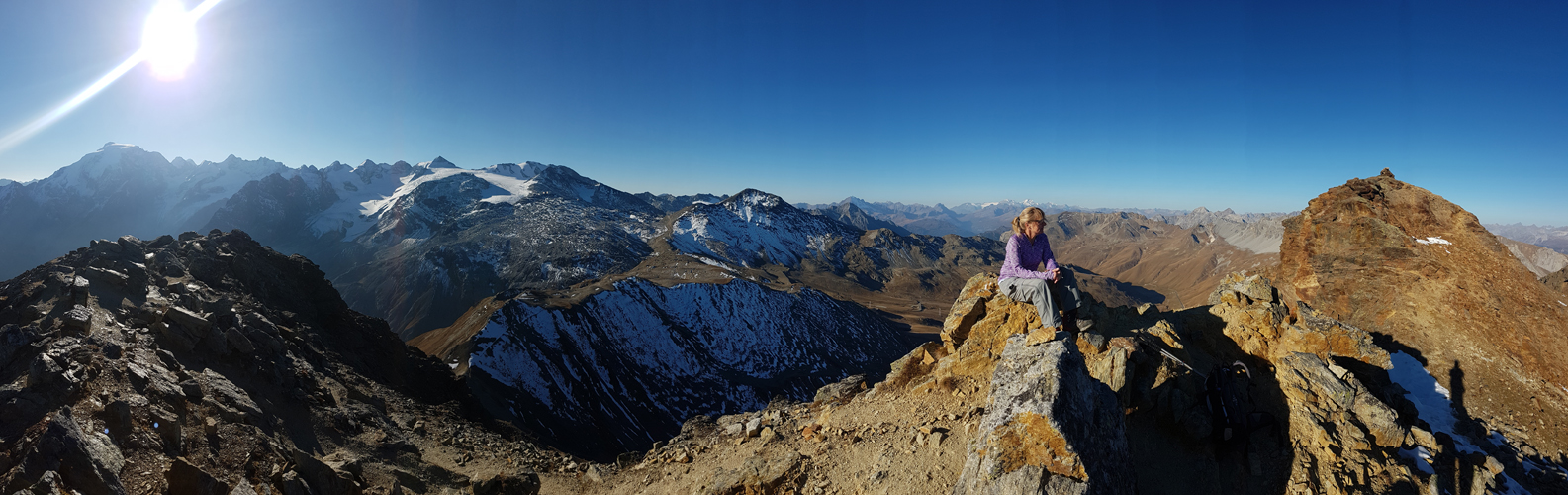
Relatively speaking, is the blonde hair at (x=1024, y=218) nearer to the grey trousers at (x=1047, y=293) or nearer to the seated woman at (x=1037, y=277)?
the seated woman at (x=1037, y=277)

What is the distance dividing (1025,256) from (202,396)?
22.3 meters

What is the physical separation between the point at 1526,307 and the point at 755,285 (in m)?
108

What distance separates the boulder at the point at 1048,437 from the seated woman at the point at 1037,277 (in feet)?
4.36

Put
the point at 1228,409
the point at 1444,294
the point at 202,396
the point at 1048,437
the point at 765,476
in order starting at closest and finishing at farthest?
1. the point at 1048,437
2. the point at 1228,409
3. the point at 765,476
4. the point at 202,396
5. the point at 1444,294

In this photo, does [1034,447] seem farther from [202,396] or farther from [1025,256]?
[202,396]

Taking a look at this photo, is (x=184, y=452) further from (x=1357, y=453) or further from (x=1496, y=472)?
(x=1496, y=472)

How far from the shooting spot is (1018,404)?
7.07 meters

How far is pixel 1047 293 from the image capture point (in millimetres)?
9234

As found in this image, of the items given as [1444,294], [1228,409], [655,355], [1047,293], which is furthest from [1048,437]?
[655,355]

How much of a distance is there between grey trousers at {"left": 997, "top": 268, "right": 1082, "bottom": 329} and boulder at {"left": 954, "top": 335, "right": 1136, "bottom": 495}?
3.72 feet

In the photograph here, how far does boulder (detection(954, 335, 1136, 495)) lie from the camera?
248 inches

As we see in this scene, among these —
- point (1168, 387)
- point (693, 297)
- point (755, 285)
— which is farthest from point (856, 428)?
point (755, 285)

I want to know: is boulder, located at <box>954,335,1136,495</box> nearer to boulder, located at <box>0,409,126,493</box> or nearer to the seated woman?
the seated woman

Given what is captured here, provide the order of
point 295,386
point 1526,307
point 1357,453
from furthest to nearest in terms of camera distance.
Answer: point 1526,307, point 295,386, point 1357,453
